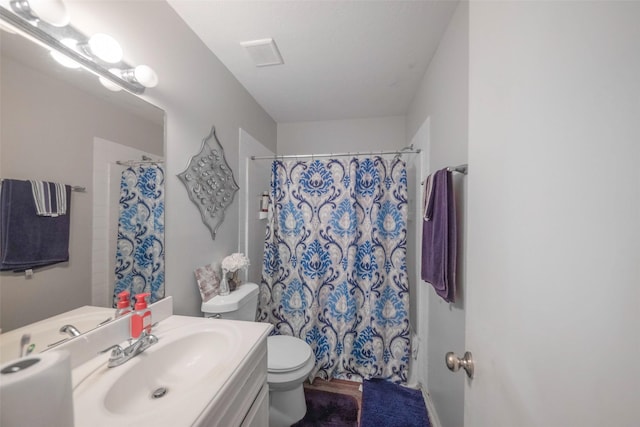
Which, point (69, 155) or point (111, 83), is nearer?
point (69, 155)

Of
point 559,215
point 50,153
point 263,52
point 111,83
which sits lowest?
point 559,215

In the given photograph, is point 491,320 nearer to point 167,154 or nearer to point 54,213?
point 54,213

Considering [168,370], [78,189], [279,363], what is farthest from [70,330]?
[279,363]

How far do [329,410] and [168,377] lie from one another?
3.95 ft

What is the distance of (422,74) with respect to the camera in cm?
167

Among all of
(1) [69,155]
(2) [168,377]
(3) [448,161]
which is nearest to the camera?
(1) [69,155]

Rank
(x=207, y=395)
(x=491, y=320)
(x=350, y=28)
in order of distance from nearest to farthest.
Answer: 1. (x=491, y=320)
2. (x=207, y=395)
3. (x=350, y=28)

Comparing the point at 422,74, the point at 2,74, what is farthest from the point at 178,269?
the point at 422,74

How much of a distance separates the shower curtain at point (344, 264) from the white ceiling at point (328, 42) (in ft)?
2.08

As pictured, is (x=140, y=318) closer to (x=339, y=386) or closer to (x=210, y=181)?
(x=210, y=181)

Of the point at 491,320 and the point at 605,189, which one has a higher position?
the point at 605,189

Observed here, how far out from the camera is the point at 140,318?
0.88 meters

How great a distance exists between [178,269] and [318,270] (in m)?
1.02

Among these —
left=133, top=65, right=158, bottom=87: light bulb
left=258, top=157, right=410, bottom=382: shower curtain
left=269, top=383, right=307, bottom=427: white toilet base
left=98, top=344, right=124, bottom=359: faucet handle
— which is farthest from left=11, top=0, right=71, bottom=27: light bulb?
left=269, top=383, right=307, bottom=427: white toilet base
